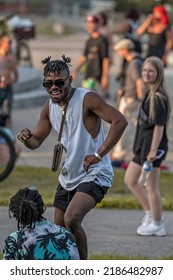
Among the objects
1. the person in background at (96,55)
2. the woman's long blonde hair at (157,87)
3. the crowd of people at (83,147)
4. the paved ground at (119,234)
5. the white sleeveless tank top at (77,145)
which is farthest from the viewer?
the person in background at (96,55)

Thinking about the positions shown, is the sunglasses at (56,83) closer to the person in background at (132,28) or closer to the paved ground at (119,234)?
the paved ground at (119,234)

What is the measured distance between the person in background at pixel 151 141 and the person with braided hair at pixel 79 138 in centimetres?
161

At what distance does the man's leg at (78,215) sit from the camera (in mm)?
6586

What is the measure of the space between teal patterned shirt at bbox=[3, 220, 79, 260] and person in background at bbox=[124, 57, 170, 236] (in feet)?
8.89

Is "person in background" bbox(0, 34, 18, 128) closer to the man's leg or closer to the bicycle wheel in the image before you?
the bicycle wheel

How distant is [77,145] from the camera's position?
668cm

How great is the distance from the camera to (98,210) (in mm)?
9492

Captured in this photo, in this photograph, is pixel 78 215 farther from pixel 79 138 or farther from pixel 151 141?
pixel 151 141

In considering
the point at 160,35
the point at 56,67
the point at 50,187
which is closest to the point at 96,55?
the point at 160,35

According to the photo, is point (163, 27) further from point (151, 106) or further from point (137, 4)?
point (137, 4)

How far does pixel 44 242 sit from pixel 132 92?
6.36 m

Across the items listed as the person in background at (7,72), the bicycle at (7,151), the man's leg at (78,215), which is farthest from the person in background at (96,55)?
the man's leg at (78,215)

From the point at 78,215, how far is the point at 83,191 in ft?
0.60

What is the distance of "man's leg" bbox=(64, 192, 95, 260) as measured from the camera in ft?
21.6
